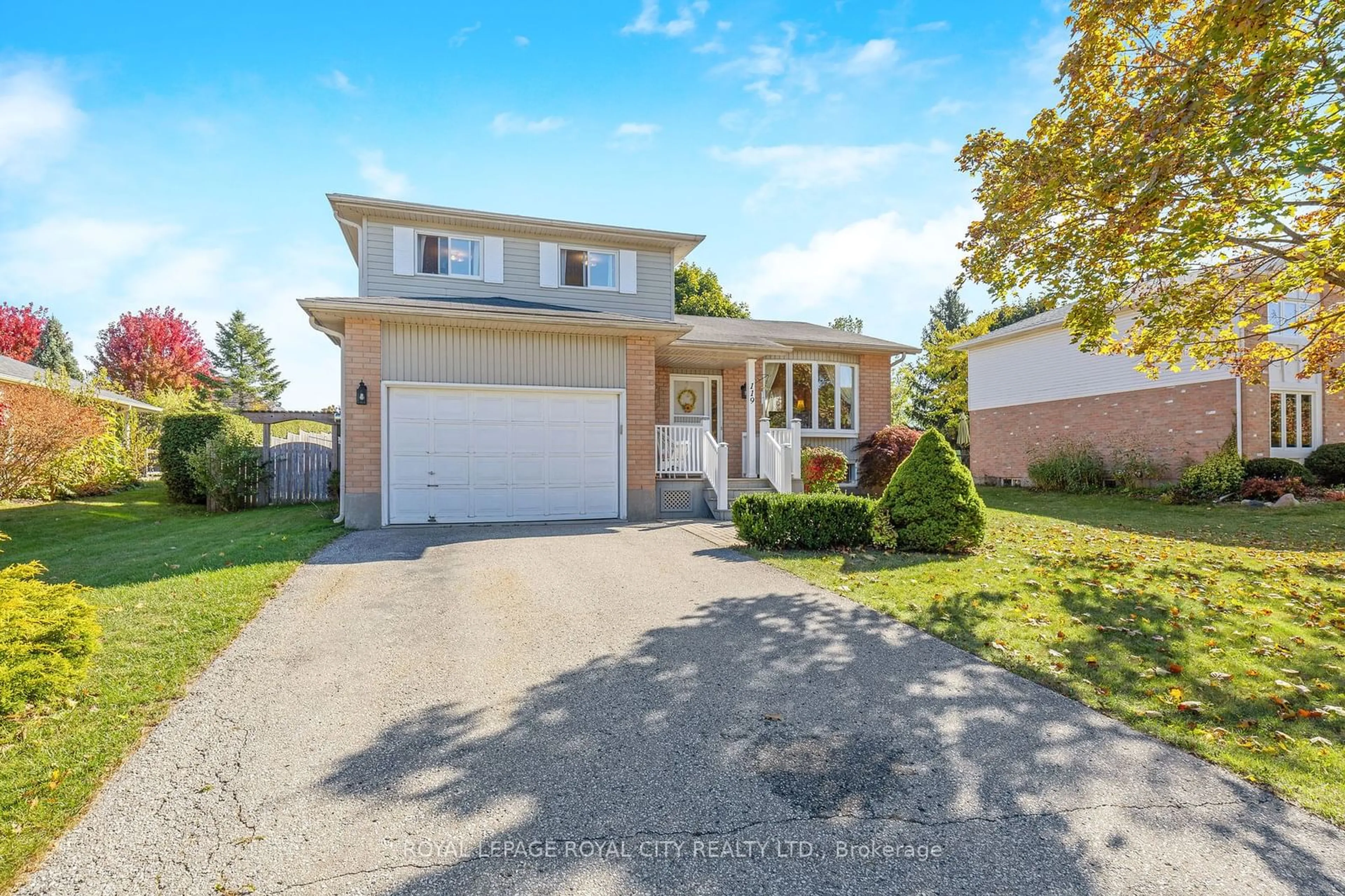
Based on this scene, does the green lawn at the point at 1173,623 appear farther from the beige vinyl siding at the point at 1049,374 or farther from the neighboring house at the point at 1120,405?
the beige vinyl siding at the point at 1049,374

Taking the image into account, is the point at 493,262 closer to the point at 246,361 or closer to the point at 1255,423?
the point at 1255,423

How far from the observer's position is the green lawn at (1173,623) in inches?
132

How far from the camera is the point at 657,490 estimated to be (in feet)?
39.9

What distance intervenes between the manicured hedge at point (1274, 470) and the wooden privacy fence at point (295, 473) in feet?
71.3

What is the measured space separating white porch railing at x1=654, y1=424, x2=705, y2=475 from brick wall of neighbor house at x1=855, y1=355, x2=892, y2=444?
535cm

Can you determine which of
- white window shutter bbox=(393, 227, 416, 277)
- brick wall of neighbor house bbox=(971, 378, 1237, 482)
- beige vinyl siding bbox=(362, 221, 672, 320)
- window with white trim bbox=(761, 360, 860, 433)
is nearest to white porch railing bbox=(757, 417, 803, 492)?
window with white trim bbox=(761, 360, 860, 433)

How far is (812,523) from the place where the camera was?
8430 mm

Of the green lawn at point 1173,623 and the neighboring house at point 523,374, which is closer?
the green lawn at point 1173,623

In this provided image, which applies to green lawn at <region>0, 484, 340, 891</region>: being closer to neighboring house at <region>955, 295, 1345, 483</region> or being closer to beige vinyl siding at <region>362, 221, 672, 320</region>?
beige vinyl siding at <region>362, 221, 672, 320</region>

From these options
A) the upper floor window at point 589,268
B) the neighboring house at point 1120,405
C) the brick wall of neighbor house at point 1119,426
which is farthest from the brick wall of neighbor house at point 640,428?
the brick wall of neighbor house at point 1119,426

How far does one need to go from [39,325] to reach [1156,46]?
45.5 m

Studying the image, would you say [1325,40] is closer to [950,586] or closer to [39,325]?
[950,586]

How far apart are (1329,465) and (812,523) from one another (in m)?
16.5

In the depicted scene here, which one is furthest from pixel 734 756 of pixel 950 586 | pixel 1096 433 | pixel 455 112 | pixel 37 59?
pixel 1096 433
